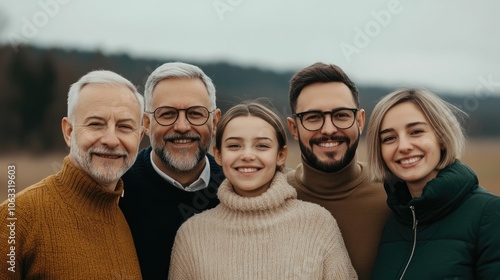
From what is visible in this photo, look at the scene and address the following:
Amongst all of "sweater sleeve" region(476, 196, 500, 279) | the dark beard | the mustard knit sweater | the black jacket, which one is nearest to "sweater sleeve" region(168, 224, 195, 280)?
the mustard knit sweater

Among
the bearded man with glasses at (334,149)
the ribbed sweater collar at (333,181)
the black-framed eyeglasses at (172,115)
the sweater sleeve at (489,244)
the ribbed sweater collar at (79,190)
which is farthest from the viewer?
the black-framed eyeglasses at (172,115)

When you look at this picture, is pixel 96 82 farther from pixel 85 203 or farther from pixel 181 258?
pixel 181 258

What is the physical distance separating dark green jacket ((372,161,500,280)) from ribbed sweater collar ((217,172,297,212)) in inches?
25.6

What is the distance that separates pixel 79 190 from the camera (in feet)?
11.2

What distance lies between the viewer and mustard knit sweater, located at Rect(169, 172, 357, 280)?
11.5ft

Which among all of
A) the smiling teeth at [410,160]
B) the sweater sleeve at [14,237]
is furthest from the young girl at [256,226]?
the sweater sleeve at [14,237]

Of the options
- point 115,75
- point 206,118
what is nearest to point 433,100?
point 206,118

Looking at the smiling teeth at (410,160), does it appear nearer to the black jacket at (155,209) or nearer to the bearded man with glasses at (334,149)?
the bearded man with glasses at (334,149)

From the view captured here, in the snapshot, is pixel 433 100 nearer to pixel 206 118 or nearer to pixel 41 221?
pixel 206 118

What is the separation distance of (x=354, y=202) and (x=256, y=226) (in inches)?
34.1

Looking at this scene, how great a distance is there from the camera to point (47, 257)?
315 cm

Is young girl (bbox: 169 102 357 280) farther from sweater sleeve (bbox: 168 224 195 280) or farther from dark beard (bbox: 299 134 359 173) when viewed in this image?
dark beard (bbox: 299 134 359 173)

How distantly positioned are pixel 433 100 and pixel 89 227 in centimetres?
213

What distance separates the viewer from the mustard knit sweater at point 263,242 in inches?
138
